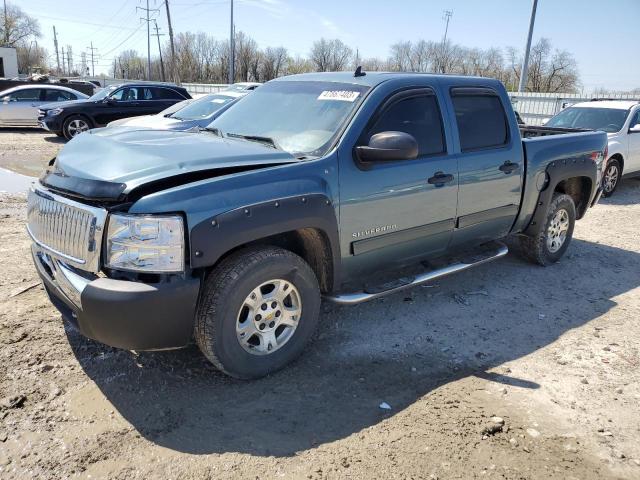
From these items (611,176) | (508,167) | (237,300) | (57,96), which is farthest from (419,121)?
(57,96)

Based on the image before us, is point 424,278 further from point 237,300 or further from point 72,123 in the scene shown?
point 72,123

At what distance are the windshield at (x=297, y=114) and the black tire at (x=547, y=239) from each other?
9.40ft

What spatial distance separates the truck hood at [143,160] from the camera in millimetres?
3025

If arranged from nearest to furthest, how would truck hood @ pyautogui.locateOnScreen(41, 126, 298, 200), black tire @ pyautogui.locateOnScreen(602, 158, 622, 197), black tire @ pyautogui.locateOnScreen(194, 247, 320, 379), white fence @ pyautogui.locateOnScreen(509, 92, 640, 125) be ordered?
truck hood @ pyautogui.locateOnScreen(41, 126, 298, 200)
black tire @ pyautogui.locateOnScreen(194, 247, 320, 379)
black tire @ pyautogui.locateOnScreen(602, 158, 622, 197)
white fence @ pyautogui.locateOnScreen(509, 92, 640, 125)

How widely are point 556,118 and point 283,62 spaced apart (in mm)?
73111

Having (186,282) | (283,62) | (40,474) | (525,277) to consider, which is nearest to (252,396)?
(186,282)

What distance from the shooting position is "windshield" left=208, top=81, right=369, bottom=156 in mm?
3846

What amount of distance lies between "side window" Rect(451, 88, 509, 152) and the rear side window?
13.4 m

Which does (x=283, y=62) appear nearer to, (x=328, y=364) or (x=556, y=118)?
(x=556, y=118)

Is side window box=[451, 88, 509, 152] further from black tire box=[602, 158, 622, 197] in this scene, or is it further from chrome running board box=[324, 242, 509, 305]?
black tire box=[602, 158, 622, 197]

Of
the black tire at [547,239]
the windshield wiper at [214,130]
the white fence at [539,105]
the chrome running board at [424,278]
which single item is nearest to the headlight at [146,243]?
the chrome running board at [424,278]

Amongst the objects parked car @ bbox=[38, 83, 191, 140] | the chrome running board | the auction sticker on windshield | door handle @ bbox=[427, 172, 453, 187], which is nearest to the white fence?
parked car @ bbox=[38, 83, 191, 140]

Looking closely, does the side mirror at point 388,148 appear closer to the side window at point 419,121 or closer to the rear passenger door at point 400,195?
the rear passenger door at point 400,195

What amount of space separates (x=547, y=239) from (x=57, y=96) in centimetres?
1697
